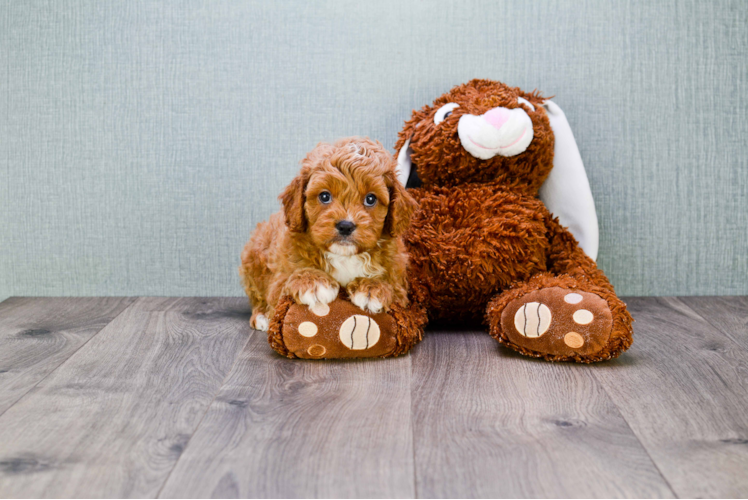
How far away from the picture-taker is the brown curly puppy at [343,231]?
1521mm

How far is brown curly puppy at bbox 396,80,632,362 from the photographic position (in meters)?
1.78

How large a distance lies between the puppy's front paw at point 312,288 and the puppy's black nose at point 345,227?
5.9 inches

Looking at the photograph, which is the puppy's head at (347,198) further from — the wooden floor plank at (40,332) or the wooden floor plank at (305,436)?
the wooden floor plank at (40,332)

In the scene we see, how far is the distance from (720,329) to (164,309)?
163 cm

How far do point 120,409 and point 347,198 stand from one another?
25.4 inches

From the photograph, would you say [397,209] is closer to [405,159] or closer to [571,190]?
[405,159]

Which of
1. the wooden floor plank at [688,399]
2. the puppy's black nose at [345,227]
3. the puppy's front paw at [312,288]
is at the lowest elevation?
the wooden floor plank at [688,399]

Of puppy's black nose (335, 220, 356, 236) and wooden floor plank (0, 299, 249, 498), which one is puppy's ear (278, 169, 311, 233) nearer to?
puppy's black nose (335, 220, 356, 236)

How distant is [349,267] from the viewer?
1.64 m

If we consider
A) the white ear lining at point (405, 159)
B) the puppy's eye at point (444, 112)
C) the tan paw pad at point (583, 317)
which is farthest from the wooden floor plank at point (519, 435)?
the puppy's eye at point (444, 112)

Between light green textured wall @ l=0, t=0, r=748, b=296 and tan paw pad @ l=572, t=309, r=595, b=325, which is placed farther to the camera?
light green textured wall @ l=0, t=0, r=748, b=296

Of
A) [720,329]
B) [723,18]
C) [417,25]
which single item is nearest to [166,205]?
[417,25]

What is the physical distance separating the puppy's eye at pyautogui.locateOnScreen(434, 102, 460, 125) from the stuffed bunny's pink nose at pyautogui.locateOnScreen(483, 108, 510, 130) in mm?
110

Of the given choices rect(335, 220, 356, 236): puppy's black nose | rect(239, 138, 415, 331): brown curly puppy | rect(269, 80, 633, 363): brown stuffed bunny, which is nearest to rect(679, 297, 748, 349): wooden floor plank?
rect(269, 80, 633, 363): brown stuffed bunny
